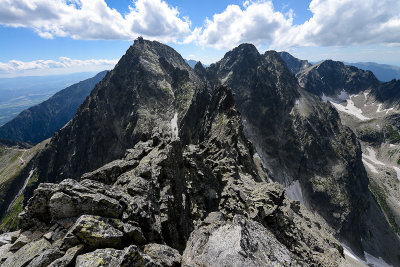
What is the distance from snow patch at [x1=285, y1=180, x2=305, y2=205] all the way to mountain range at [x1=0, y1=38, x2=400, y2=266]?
34.2 inches

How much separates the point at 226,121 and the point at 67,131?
124151 millimetres

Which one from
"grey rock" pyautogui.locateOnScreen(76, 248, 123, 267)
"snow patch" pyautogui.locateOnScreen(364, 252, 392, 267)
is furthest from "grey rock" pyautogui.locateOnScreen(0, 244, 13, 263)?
"snow patch" pyautogui.locateOnScreen(364, 252, 392, 267)

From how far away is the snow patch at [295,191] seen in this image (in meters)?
146

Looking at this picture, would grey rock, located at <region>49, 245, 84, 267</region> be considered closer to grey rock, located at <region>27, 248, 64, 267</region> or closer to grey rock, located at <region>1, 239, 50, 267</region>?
grey rock, located at <region>27, 248, 64, 267</region>

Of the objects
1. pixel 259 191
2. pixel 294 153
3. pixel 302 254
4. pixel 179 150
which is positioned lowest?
pixel 294 153

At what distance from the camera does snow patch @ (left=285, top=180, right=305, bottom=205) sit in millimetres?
145750

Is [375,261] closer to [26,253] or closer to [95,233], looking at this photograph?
[95,233]

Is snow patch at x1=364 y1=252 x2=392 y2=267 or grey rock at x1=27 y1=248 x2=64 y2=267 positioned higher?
grey rock at x1=27 y1=248 x2=64 y2=267

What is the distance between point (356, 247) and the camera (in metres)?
124

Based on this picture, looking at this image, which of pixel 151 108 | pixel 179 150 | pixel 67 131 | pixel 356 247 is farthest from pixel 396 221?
pixel 67 131

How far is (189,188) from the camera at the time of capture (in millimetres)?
33312

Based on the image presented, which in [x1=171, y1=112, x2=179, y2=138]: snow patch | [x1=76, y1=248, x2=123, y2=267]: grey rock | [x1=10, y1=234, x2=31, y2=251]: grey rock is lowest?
[x1=171, y1=112, x2=179, y2=138]: snow patch

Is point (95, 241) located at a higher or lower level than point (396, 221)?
higher

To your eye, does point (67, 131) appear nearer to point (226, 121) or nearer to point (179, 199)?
point (226, 121)
